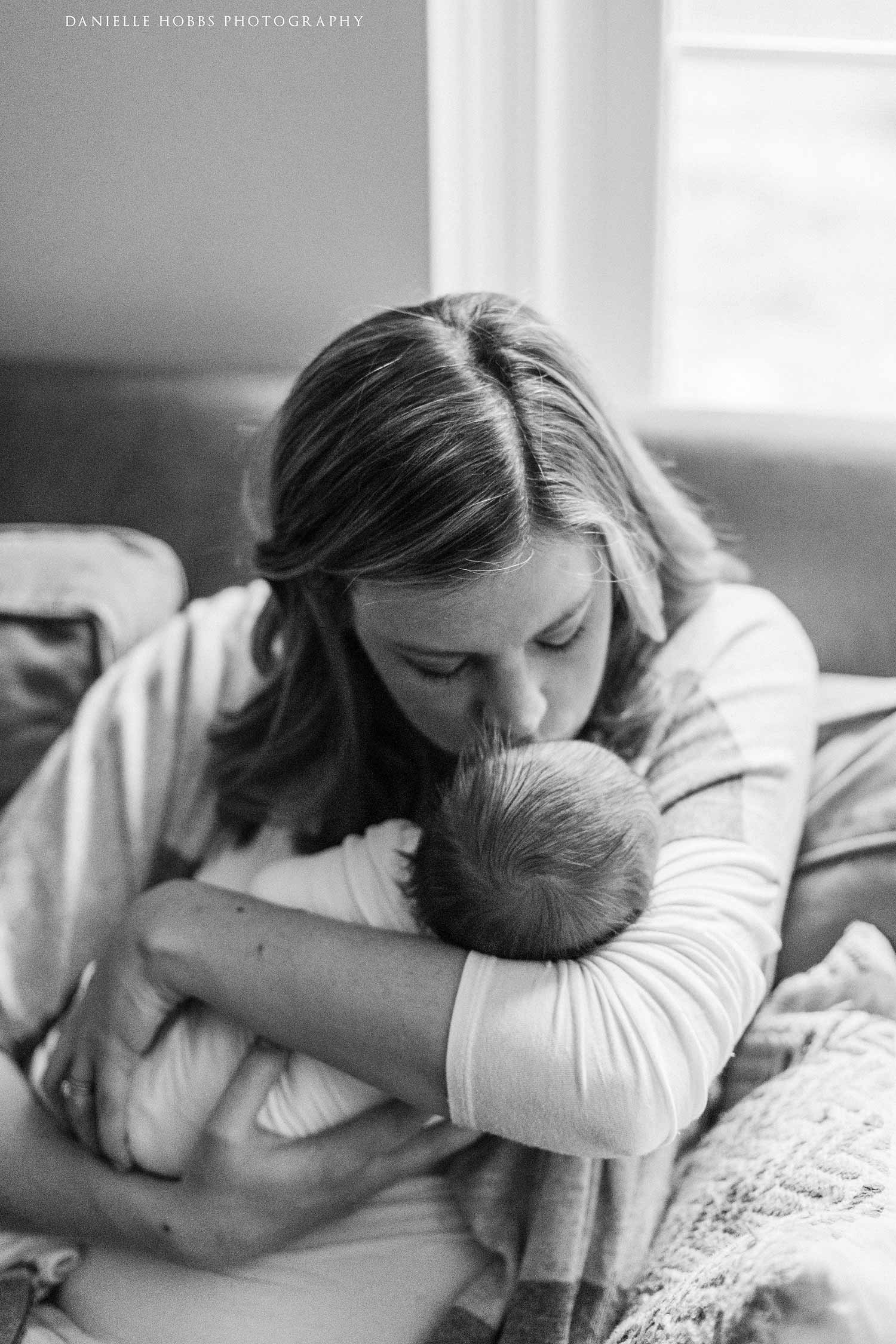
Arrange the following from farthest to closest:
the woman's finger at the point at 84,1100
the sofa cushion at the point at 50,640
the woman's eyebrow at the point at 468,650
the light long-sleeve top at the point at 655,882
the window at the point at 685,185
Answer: the window at the point at 685,185 < the sofa cushion at the point at 50,640 < the woman's finger at the point at 84,1100 < the woman's eyebrow at the point at 468,650 < the light long-sleeve top at the point at 655,882

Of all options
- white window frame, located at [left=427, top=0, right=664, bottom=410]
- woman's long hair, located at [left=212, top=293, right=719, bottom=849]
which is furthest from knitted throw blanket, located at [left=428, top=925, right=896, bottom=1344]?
white window frame, located at [left=427, top=0, right=664, bottom=410]

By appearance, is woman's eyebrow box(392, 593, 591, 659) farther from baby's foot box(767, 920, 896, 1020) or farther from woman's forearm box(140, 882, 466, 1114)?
baby's foot box(767, 920, 896, 1020)

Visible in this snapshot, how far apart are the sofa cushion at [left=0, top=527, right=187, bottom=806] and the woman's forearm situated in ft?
1.39

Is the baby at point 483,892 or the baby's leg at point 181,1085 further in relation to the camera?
the baby's leg at point 181,1085

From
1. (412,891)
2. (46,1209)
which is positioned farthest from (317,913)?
(46,1209)

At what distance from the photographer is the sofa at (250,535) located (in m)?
1.21

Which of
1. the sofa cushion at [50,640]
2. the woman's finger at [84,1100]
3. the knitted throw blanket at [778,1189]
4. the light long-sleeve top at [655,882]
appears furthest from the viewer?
the sofa cushion at [50,640]

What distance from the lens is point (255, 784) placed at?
4.16ft

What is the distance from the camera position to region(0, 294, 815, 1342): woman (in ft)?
3.11

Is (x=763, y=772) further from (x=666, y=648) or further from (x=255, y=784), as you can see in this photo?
(x=255, y=784)

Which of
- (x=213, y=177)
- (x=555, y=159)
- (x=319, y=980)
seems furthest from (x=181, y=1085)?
(x=555, y=159)

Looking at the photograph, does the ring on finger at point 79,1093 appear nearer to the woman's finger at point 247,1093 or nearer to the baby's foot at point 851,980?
the woman's finger at point 247,1093

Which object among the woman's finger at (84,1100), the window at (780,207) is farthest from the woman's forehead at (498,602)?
the window at (780,207)

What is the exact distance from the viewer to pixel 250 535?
158 cm
